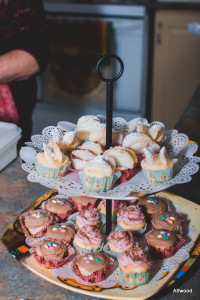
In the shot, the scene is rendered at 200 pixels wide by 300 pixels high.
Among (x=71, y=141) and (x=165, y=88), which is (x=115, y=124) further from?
(x=165, y=88)

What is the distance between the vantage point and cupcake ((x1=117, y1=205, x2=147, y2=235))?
1157 millimetres

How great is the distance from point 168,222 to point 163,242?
0.10 meters

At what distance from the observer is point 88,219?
1.15m

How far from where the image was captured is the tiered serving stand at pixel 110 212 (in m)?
0.97

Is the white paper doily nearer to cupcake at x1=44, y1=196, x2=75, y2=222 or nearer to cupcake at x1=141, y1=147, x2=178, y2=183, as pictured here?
cupcake at x1=141, y1=147, x2=178, y2=183

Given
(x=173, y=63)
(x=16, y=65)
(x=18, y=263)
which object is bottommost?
(x=173, y=63)

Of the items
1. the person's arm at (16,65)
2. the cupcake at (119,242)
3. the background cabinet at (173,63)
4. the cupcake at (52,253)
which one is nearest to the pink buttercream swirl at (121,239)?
the cupcake at (119,242)

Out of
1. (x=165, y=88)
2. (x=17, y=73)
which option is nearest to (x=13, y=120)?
(x=17, y=73)

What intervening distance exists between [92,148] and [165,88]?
2.71 m

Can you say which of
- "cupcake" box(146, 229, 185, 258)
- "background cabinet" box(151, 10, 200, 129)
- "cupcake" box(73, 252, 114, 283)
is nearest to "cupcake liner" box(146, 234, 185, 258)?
"cupcake" box(146, 229, 185, 258)

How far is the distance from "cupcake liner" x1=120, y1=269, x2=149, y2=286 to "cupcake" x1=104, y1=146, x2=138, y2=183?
0.73ft

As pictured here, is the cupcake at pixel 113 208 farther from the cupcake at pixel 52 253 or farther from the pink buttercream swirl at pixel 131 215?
the cupcake at pixel 52 253

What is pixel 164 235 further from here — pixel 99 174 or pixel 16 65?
pixel 16 65


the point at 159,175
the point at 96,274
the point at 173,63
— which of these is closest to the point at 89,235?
the point at 96,274
